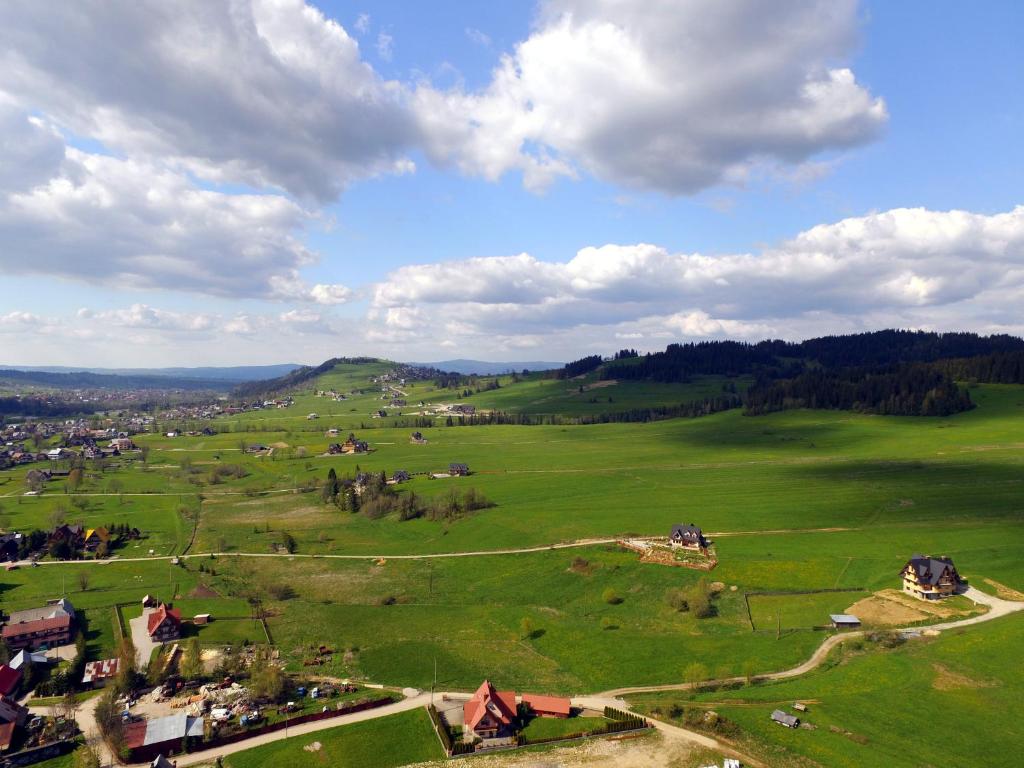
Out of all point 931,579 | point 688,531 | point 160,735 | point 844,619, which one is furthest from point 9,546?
point 931,579

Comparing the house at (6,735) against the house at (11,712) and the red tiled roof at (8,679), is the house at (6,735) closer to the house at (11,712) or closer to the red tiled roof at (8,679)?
the house at (11,712)

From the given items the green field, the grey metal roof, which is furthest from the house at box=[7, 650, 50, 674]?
the grey metal roof

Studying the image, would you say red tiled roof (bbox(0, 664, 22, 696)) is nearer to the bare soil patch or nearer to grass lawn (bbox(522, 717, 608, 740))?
grass lawn (bbox(522, 717, 608, 740))

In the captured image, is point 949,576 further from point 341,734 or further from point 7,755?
point 7,755

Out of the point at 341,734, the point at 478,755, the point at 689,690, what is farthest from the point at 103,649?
the point at 689,690

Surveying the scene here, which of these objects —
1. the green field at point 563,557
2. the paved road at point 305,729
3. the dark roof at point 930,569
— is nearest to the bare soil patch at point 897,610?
the green field at point 563,557
